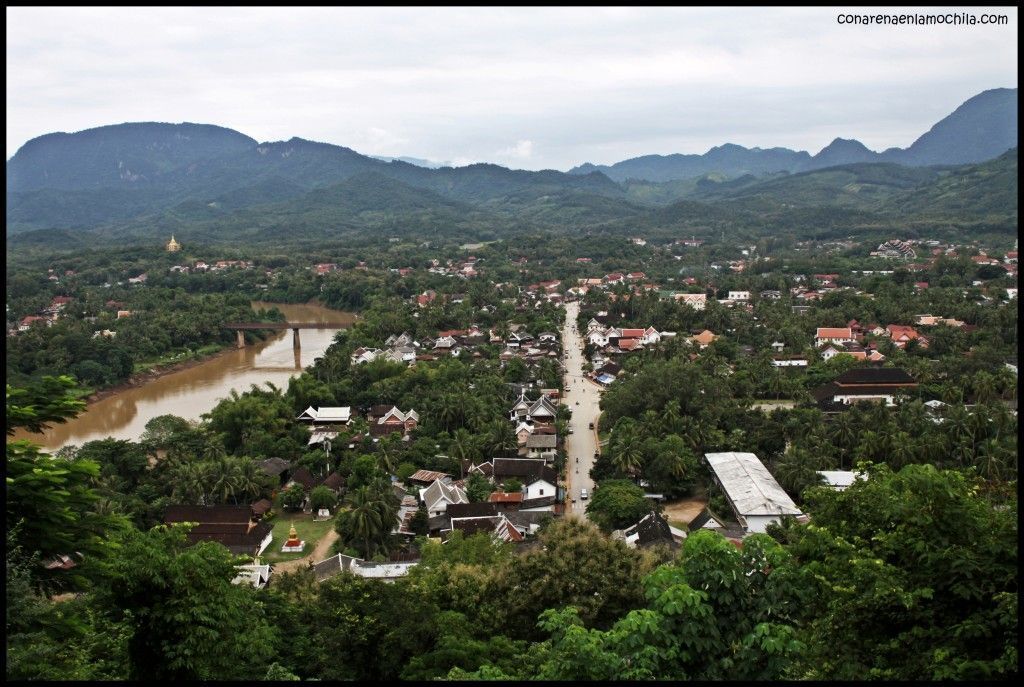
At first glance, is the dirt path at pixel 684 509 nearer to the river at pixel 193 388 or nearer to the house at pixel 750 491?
the house at pixel 750 491

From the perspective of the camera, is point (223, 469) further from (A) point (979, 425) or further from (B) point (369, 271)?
(B) point (369, 271)

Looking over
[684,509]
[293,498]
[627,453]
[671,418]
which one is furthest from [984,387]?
[293,498]

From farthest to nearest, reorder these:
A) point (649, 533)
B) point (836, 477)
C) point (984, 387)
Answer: point (984, 387) → point (836, 477) → point (649, 533)

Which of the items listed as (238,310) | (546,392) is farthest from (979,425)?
(238,310)

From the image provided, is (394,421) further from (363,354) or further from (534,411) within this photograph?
(363,354)

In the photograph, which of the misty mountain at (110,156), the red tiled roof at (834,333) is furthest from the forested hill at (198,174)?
the red tiled roof at (834,333)
